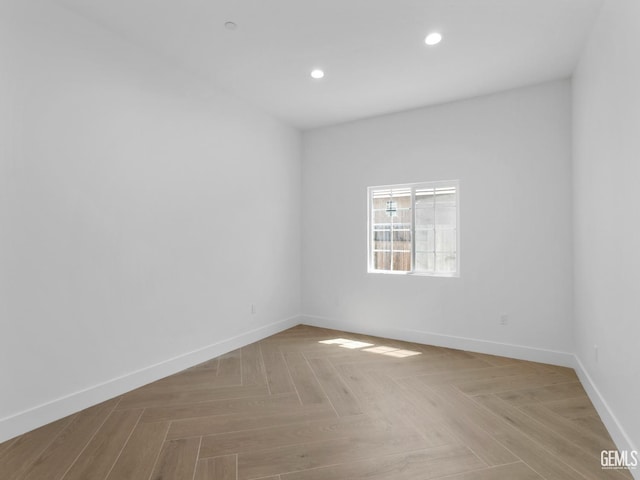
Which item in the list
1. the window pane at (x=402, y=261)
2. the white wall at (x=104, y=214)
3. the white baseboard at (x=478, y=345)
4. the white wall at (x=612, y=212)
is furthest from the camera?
the window pane at (x=402, y=261)

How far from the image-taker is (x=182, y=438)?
2082 millimetres

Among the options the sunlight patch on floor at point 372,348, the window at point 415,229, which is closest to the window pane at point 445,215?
the window at point 415,229

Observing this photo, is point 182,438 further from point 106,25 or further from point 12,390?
point 106,25

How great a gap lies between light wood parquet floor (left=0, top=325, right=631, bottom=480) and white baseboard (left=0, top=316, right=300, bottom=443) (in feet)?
0.22

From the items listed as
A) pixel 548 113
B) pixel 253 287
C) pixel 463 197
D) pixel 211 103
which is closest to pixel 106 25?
pixel 211 103

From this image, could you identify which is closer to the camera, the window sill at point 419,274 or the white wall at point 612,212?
the white wall at point 612,212

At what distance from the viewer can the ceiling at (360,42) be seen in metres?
2.36

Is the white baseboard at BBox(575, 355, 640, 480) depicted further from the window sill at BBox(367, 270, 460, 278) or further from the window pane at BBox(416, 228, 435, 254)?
the window pane at BBox(416, 228, 435, 254)

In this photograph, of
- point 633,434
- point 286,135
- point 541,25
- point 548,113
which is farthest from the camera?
point 286,135

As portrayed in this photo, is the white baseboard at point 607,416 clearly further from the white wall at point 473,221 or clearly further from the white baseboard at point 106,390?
the white baseboard at point 106,390

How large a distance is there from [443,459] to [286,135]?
4.02m

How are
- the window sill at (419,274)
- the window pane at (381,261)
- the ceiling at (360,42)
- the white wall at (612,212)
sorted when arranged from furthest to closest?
the window pane at (381,261) < the window sill at (419,274) < the ceiling at (360,42) < the white wall at (612,212)

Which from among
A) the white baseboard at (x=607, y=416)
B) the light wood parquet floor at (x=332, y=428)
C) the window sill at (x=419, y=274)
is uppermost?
the window sill at (x=419, y=274)

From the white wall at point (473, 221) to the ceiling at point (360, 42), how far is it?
40cm
